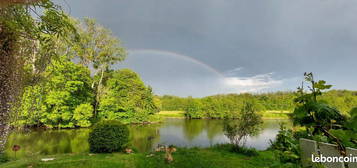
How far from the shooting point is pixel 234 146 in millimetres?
6781

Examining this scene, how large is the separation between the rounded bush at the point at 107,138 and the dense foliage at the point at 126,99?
1046 centimetres

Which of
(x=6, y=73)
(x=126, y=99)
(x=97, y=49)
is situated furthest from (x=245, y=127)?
(x=97, y=49)

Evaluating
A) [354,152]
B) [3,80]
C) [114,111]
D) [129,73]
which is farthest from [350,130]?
[129,73]

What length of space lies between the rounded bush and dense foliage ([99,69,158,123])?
10457 millimetres

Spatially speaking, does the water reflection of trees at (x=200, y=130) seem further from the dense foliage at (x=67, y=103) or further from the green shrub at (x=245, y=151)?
the dense foliage at (x=67, y=103)

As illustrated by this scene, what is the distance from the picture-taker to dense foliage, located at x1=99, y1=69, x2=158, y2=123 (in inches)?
640

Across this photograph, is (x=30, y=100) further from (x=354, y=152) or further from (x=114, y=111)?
(x=114, y=111)

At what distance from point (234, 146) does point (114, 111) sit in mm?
13866

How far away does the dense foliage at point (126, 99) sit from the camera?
1627 centimetres

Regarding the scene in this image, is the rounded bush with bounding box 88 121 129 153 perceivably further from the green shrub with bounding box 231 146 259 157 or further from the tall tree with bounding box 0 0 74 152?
the green shrub with bounding box 231 146 259 157

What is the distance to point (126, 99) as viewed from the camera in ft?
58.0

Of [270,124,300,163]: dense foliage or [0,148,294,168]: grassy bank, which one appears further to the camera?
[0,148,294,168]: grassy bank

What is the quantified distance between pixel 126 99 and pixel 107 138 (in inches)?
487

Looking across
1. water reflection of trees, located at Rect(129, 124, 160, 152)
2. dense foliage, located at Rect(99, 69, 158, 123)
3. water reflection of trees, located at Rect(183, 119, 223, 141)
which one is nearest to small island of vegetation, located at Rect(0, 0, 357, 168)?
dense foliage, located at Rect(99, 69, 158, 123)
